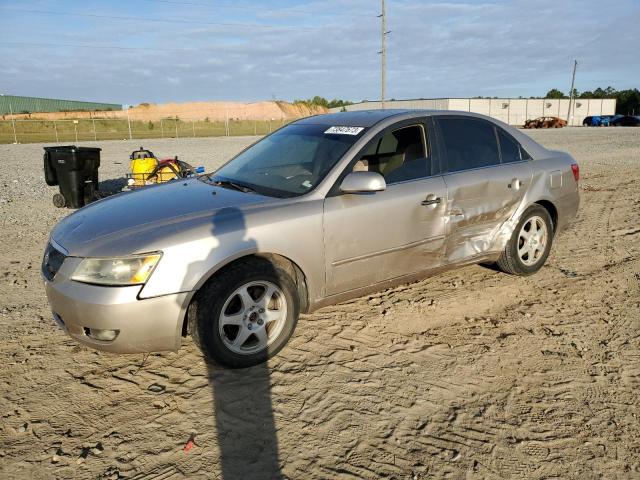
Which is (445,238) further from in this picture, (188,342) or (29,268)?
(29,268)

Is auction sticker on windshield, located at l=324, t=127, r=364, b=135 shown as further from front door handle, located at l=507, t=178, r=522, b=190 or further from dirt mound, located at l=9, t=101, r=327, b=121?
dirt mound, located at l=9, t=101, r=327, b=121

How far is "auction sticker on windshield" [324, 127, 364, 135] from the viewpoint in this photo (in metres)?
3.95

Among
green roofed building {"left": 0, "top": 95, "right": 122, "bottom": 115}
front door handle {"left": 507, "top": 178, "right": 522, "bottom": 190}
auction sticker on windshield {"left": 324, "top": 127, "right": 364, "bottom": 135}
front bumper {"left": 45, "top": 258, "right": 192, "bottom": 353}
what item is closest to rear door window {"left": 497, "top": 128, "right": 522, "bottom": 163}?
front door handle {"left": 507, "top": 178, "right": 522, "bottom": 190}

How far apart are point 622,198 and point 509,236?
5.55m

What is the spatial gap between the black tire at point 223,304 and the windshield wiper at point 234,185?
0.75 metres

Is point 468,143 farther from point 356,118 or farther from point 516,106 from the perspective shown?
point 516,106

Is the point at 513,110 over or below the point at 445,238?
over

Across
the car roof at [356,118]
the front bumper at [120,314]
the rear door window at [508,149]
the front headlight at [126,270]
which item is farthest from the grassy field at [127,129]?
the front headlight at [126,270]

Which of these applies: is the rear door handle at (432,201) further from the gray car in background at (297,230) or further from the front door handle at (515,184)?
the front door handle at (515,184)

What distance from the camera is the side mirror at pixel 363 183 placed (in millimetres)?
3451

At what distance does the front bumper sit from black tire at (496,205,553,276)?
10.4ft

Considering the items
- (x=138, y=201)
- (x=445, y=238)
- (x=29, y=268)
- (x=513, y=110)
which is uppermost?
(x=513, y=110)

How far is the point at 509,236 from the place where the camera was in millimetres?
4672

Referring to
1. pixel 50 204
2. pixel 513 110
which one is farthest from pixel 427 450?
Result: pixel 513 110
